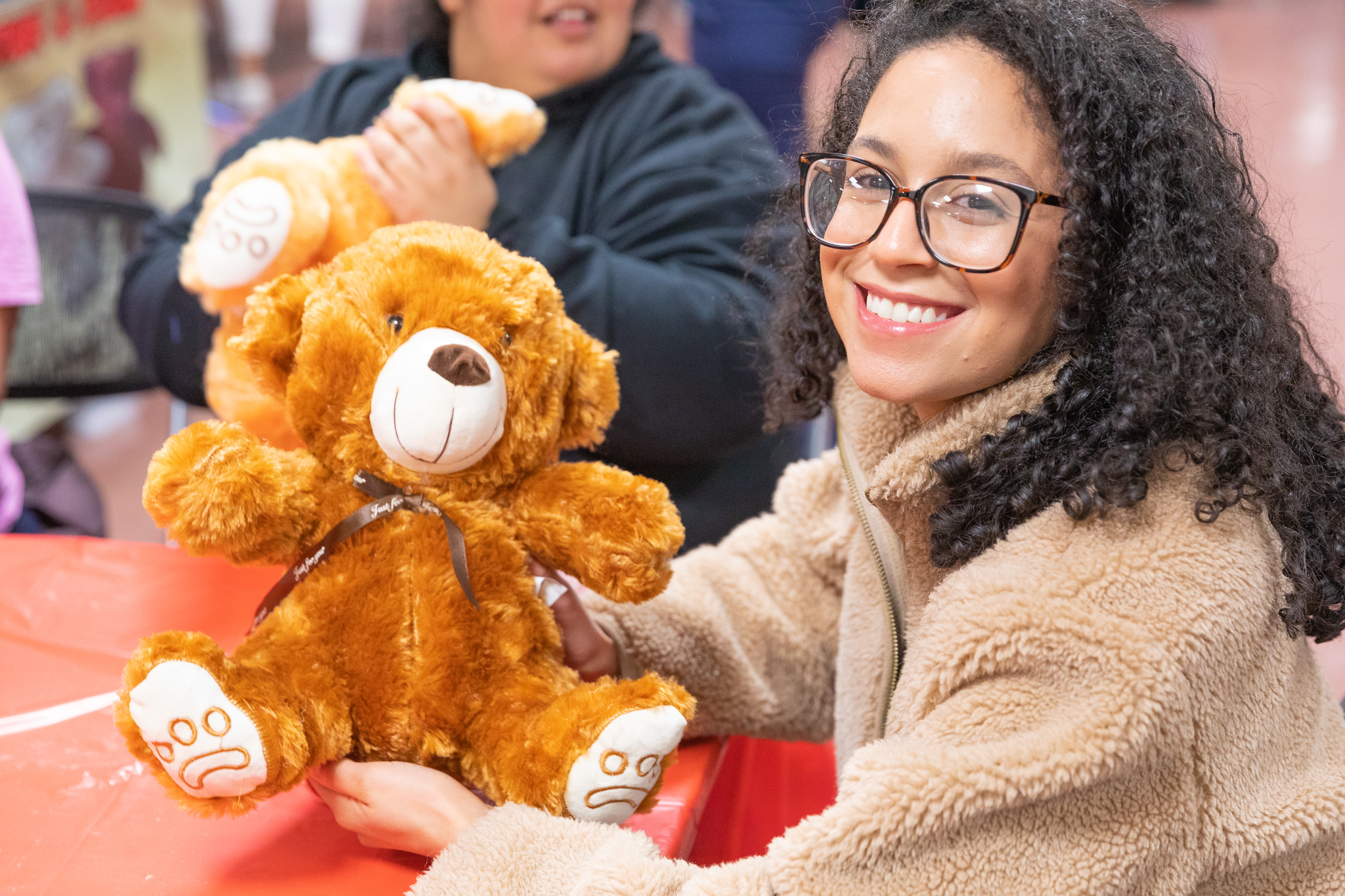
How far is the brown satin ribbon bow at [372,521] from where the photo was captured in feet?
2.42

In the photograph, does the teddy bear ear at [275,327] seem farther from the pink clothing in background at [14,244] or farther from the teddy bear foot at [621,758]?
the pink clothing in background at [14,244]

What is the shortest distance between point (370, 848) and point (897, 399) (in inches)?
19.3

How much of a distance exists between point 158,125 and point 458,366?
9.45ft

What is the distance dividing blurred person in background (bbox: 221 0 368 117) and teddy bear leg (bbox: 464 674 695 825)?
327cm

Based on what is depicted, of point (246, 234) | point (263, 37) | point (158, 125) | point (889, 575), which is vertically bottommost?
point (158, 125)

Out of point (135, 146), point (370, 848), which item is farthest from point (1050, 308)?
point (135, 146)

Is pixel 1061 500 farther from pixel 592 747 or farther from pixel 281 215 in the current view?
pixel 281 215

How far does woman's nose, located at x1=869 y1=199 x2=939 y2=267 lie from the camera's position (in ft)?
2.51

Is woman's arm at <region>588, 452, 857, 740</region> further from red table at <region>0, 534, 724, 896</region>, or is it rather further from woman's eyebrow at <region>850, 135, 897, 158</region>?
woman's eyebrow at <region>850, 135, 897, 158</region>

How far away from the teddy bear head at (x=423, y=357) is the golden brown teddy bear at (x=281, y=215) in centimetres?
22

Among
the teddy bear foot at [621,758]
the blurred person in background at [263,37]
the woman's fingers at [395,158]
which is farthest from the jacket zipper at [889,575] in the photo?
the blurred person in background at [263,37]

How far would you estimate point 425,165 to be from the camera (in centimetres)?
115

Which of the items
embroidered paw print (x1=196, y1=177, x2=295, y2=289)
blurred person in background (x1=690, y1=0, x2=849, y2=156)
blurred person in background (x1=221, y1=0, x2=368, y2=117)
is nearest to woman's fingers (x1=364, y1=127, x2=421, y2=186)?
embroidered paw print (x1=196, y1=177, x2=295, y2=289)

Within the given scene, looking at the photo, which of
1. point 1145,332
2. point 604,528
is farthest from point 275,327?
point 1145,332
